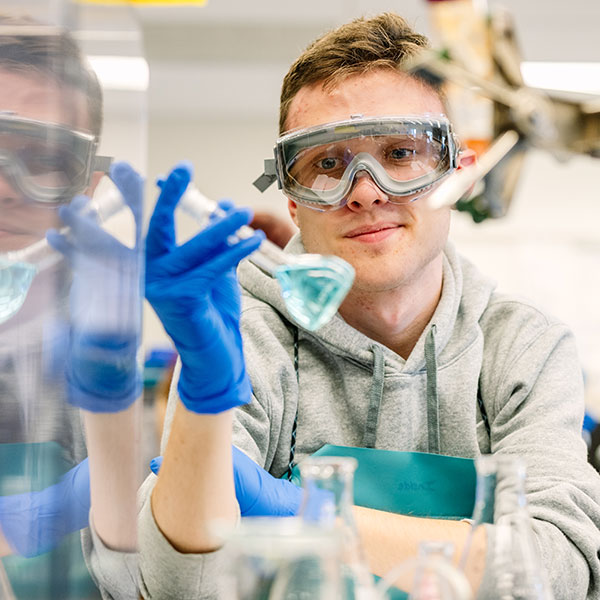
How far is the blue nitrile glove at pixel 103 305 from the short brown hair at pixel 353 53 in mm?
677

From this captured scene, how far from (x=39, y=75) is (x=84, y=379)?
1.10 ft

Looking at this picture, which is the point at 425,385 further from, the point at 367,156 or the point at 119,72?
the point at 119,72

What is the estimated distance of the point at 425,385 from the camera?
162 centimetres

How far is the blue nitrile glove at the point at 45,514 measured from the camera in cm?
82

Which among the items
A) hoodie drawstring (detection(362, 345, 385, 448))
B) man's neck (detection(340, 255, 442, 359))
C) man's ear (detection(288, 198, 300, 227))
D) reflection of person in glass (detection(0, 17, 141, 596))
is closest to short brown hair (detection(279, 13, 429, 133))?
man's ear (detection(288, 198, 300, 227))

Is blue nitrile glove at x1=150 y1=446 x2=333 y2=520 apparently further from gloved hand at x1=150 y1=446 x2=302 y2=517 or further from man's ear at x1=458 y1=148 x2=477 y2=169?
man's ear at x1=458 y1=148 x2=477 y2=169

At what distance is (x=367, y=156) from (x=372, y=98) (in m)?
0.17

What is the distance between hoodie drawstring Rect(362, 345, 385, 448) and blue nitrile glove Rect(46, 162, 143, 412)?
666 mm

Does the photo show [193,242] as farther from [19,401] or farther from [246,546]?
[246,546]

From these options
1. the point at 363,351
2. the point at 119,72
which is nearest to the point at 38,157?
the point at 119,72

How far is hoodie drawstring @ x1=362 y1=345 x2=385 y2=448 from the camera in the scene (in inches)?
61.8

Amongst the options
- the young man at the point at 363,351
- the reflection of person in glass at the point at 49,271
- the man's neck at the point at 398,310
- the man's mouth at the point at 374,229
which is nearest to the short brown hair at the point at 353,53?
the young man at the point at 363,351

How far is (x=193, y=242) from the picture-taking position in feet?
3.26

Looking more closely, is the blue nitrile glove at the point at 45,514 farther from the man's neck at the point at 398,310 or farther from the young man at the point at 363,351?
the man's neck at the point at 398,310
